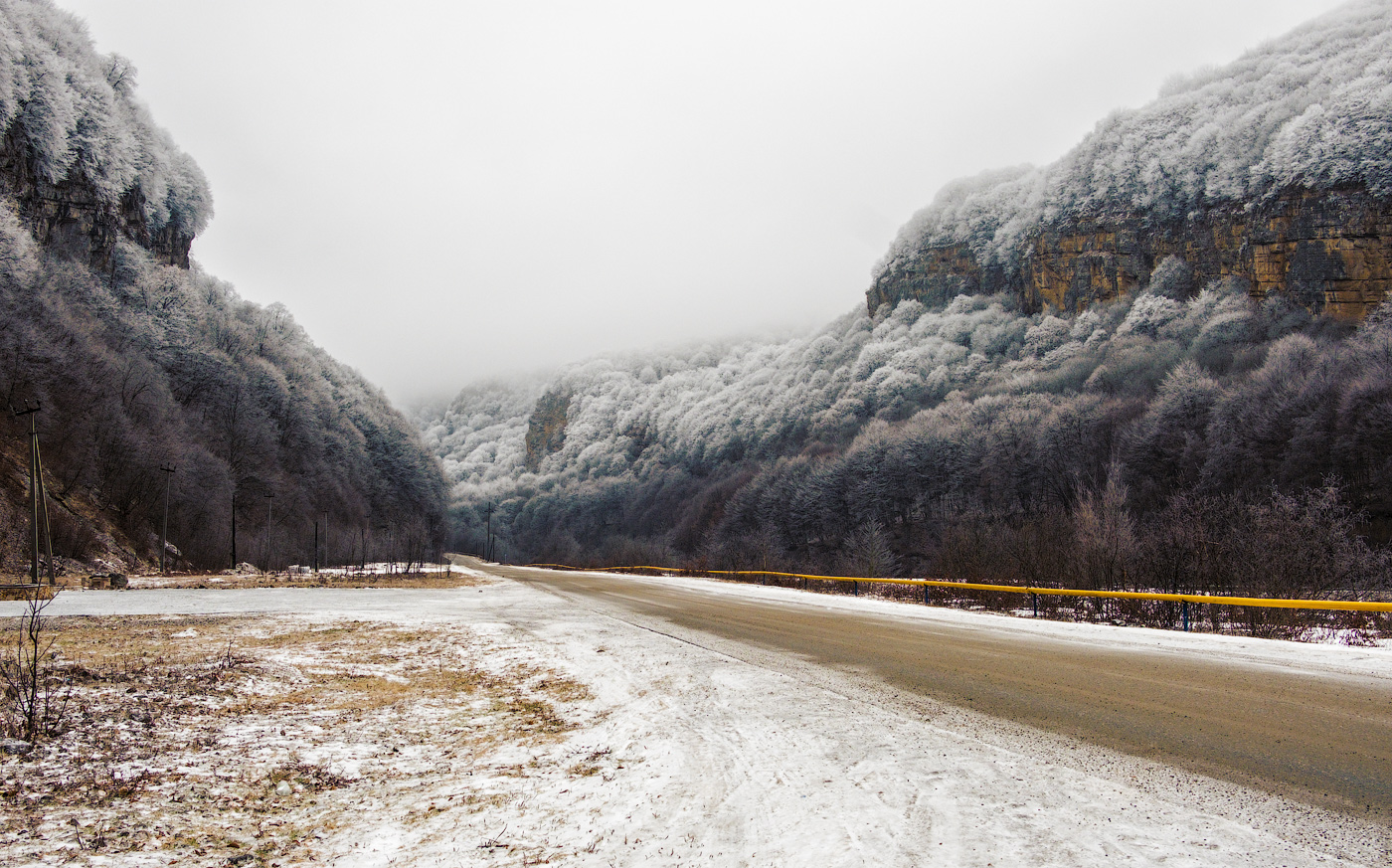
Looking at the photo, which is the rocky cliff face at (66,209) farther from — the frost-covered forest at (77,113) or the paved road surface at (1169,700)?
the paved road surface at (1169,700)

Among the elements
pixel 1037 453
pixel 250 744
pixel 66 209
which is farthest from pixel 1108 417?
pixel 66 209

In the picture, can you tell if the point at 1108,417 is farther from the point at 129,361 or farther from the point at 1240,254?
the point at 129,361

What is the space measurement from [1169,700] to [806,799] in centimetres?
474

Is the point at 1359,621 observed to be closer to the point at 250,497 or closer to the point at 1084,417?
the point at 1084,417

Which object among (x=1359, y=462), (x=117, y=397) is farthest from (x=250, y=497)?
(x=1359, y=462)

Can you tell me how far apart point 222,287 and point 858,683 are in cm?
10721

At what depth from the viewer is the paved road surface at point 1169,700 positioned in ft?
15.2

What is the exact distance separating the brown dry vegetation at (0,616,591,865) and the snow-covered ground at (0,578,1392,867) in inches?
5.6

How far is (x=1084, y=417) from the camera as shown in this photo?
59.9 metres

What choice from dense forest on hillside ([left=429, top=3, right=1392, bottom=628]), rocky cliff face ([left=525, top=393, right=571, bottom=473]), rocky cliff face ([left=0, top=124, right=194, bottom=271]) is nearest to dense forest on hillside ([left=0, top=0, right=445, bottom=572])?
rocky cliff face ([left=0, top=124, right=194, bottom=271])

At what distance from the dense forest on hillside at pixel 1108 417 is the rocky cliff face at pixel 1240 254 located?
1.37 meters

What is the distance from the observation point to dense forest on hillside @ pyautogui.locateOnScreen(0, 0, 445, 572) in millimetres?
41125

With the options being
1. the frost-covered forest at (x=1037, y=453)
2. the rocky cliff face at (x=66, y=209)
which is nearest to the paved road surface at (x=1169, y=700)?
the frost-covered forest at (x=1037, y=453)

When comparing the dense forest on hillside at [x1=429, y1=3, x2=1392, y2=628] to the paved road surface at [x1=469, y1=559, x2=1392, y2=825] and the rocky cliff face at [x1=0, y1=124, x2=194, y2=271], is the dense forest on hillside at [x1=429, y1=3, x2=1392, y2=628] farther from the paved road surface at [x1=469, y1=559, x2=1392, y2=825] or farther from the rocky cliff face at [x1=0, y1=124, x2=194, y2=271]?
the rocky cliff face at [x1=0, y1=124, x2=194, y2=271]
